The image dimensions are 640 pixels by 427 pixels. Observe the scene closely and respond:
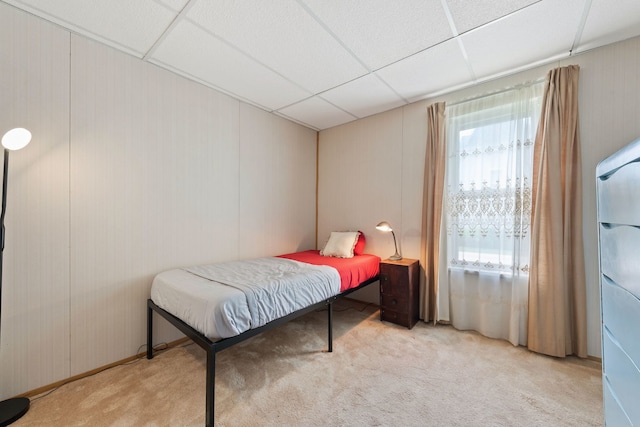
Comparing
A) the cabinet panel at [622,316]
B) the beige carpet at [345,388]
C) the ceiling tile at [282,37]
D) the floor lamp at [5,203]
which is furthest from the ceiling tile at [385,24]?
the beige carpet at [345,388]

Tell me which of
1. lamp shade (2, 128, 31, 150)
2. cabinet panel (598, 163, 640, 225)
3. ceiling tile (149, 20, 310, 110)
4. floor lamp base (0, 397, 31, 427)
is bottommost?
floor lamp base (0, 397, 31, 427)

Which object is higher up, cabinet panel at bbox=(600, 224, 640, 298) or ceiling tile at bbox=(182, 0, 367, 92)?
ceiling tile at bbox=(182, 0, 367, 92)

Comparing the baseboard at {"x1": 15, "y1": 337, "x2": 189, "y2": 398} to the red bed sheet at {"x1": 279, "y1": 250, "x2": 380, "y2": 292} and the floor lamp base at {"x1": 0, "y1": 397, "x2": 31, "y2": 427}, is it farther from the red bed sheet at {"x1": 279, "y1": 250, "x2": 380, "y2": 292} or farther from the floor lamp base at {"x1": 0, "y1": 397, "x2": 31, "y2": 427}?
the red bed sheet at {"x1": 279, "y1": 250, "x2": 380, "y2": 292}

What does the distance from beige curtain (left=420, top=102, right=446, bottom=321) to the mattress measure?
0.84 metres

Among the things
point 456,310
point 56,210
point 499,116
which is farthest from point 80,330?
point 499,116

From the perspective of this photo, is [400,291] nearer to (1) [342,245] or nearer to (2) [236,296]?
(1) [342,245]

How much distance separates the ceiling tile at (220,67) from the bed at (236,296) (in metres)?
1.87

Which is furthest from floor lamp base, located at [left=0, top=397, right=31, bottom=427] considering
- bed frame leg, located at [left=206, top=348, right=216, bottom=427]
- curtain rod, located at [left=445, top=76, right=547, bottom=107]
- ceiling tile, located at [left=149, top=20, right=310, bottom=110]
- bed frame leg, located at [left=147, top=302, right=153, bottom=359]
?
curtain rod, located at [left=445, top=76, right=547, bottom=107]

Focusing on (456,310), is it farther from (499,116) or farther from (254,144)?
(254,144)

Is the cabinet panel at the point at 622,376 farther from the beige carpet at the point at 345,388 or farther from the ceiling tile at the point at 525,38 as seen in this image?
the ceiling tile at the point at 525,38

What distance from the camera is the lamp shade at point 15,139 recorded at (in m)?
1.45

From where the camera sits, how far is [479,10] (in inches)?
65.4

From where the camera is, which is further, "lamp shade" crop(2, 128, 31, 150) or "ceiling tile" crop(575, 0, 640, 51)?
"ceiling tile" crop(575, 0, 640, 51)

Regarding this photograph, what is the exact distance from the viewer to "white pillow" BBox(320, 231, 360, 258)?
3178 millimetres
